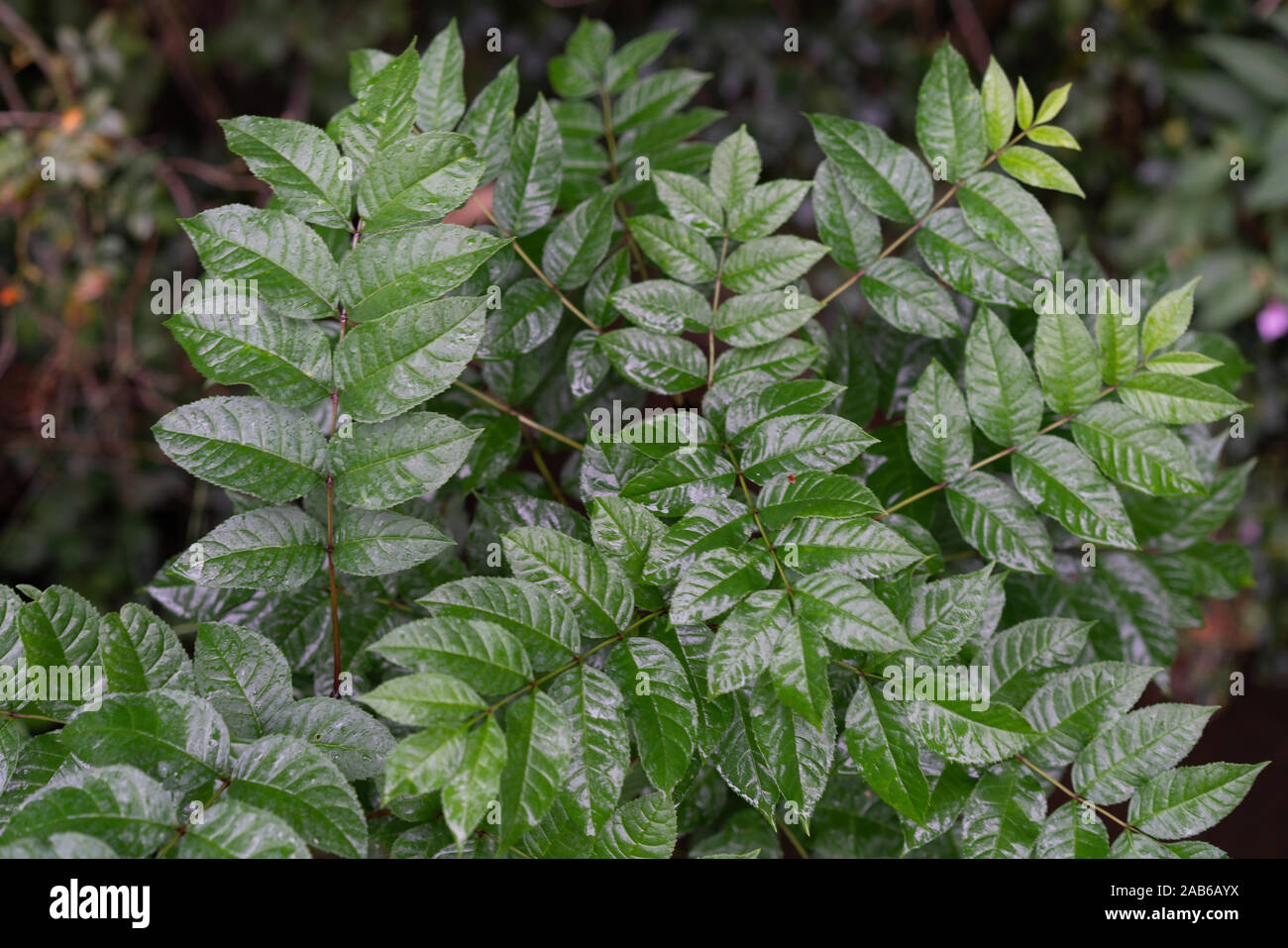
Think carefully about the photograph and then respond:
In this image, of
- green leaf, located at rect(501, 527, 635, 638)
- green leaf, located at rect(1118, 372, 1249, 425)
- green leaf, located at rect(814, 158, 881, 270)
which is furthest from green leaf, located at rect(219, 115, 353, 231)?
green leaf, located at rect(1118, 372, 1249, 425)

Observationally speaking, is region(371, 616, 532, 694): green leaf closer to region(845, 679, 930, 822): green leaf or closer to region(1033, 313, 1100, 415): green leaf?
region(845, 679, 930, 822): green leaf

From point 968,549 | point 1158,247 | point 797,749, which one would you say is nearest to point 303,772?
point 797,749

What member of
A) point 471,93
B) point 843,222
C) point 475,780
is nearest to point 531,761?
point 475,780

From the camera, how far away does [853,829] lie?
667mm

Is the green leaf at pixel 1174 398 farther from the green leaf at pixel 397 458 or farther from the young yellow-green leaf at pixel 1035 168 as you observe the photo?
the green leaf at pixel 397 458

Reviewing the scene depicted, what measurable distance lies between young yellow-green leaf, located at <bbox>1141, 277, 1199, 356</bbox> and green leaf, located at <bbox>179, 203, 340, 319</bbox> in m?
0.57

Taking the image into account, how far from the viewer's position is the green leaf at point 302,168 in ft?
1.90

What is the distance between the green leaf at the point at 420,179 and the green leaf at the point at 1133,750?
53 cm

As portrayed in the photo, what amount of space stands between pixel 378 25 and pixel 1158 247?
1977mm

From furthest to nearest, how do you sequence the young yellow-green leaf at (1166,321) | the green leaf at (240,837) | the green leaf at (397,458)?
1. the young yellow-green leaf at (1166,321)
2. the green leaf at (397,458)
3. the green leaf at (240,837)

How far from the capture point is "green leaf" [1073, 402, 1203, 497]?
0.60 m

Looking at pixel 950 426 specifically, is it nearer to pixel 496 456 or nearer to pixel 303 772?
pixel 496 456

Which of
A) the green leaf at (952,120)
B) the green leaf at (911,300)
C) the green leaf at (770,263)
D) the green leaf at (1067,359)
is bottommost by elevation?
the green leaf at (1067,359)

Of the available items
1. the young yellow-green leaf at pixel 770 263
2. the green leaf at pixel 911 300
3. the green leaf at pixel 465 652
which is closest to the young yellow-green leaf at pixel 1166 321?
the green leaf at pixel 911 300
